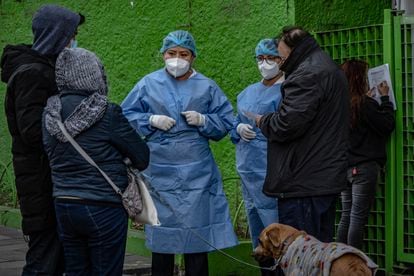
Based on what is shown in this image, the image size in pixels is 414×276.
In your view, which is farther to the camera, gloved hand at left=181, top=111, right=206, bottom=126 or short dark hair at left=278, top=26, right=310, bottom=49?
gloved hand at left=181, top=111, right=206, bottom=126

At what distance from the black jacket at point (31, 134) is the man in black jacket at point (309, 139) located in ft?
4.73

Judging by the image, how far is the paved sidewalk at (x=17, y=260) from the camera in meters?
8.35

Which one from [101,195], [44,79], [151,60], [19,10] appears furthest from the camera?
[19,10]

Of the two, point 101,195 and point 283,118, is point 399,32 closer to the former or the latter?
point 283,118

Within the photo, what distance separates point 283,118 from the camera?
6035mm

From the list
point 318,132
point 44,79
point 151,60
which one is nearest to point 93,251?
point 44,79

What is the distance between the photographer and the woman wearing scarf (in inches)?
215

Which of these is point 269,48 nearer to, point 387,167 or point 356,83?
point 356,83

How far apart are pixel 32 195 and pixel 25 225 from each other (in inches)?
7.6

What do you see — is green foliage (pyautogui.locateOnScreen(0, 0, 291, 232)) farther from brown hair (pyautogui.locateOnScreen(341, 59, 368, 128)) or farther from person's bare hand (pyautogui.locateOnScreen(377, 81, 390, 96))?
person's bare hand (pyautogui.locateOnScreen(377, 81, 390, 96))

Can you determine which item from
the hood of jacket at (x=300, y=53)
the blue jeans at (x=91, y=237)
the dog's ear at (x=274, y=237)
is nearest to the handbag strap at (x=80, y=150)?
the blue jeans at (x=91, y=237)

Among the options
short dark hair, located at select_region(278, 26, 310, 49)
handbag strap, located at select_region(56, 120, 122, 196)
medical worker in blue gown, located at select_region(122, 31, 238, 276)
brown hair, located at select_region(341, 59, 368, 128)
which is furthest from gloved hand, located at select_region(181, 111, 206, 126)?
handbag strap, located at select_region(56, 120, 122, 196)

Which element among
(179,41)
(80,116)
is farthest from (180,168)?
(80,116)

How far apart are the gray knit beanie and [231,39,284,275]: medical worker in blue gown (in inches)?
73.7
